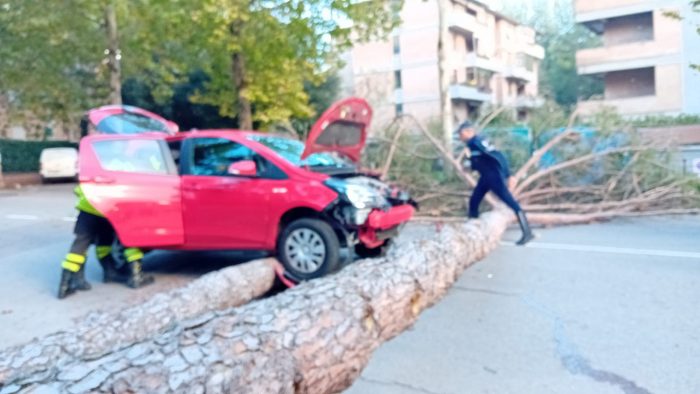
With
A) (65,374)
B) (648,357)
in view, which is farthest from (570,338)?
(65,374)

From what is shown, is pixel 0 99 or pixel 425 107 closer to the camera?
pixel 0 99

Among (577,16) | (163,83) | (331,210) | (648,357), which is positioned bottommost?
(648,357)

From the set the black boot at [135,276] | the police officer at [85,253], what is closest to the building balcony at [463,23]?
the police officer at [85,253]

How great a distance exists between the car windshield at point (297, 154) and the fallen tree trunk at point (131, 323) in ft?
4.11

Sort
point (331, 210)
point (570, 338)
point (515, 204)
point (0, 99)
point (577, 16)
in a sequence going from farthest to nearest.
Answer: point (577, 16) → point (0, 99) → point (515, 204) → point (331, 210) → point (570, 338)

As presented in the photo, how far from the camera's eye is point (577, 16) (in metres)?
35.8

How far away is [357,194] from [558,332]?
238 cm

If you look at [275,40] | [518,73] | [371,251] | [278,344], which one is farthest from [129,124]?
[518,73]

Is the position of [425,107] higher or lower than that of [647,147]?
higher

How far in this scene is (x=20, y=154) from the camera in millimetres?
27109

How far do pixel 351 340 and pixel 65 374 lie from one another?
169 cm

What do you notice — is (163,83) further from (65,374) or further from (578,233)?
(65,374)

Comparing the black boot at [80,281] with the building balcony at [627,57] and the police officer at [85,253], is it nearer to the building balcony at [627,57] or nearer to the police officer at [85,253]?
the police officer at [85,253]

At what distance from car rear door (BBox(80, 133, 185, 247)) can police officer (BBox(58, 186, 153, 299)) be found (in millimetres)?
133
